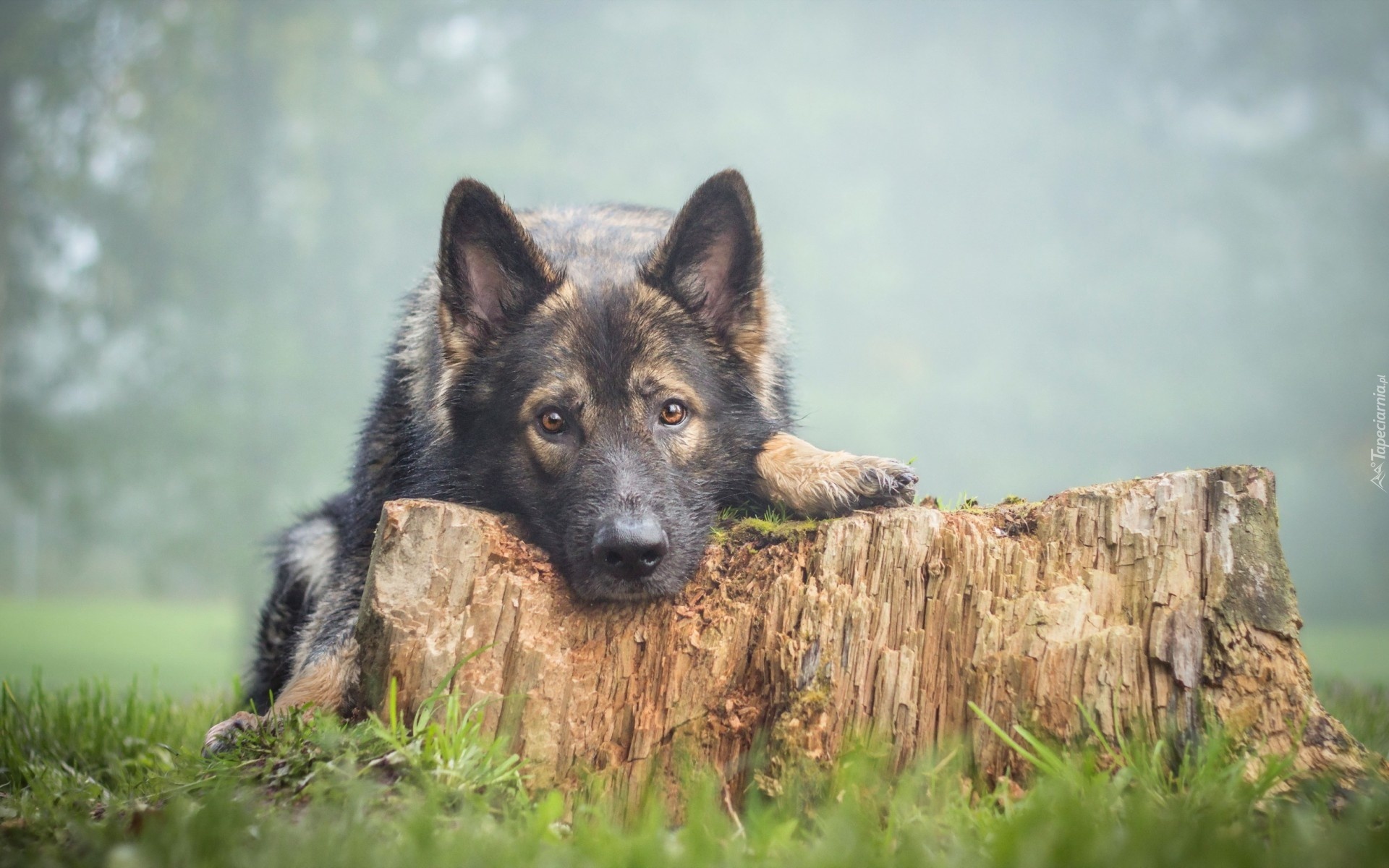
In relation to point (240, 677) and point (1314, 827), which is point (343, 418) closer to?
point (240, 677)

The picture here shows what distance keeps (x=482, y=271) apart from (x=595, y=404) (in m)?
0.98

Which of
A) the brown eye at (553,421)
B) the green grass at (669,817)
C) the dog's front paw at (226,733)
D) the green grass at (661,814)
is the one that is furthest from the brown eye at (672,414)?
the dog's front paw at (226,733)

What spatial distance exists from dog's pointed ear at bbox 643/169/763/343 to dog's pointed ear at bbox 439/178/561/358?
587mm

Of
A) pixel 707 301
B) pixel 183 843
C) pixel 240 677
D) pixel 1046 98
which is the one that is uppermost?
pixel 1046 98

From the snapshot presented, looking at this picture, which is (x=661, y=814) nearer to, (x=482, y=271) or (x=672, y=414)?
(x=672, y=414)

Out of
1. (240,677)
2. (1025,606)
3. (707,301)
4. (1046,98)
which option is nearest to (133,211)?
(240,677)

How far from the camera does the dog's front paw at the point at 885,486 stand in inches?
155

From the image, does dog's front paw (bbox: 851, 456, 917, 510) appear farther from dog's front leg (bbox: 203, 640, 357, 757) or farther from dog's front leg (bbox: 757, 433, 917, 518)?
dog's front leg (bbox: 203, 640, 357, 757)

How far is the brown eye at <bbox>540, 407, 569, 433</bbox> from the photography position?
14.0ft

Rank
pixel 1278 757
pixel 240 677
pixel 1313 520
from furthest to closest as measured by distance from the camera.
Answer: pixel 1313 520, pixel 240 677, pixel 1278 757

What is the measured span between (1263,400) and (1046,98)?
72.2 feet

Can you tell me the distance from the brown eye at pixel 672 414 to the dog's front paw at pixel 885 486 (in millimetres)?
923

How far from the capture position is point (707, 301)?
475 centimetres

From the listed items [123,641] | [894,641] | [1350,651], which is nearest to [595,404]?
[894,641]
